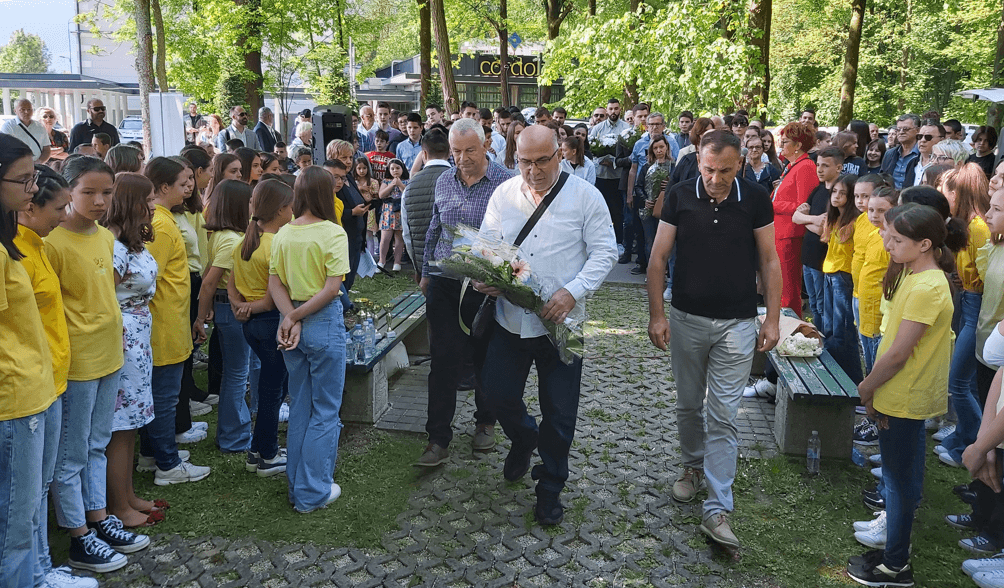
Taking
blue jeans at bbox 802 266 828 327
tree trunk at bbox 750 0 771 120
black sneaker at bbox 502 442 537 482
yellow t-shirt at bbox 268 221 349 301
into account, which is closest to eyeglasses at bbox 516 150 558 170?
yellow t-shirt at bbox 268 221 349 301

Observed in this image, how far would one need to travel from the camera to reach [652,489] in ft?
16.9

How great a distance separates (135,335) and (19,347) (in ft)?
4.05

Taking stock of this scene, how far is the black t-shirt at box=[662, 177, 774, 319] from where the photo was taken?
4512mm

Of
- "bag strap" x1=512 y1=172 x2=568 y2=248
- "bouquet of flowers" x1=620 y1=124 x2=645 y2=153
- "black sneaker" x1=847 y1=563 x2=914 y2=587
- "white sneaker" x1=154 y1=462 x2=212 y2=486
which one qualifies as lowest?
"black sneaker" x1=847 y1=563 x2=914 y2=587

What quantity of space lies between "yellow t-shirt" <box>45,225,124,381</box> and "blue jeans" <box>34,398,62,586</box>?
1.26 feet

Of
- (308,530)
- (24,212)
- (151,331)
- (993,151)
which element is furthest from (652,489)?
(993,151)

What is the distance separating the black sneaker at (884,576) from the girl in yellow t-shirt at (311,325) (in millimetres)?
2986

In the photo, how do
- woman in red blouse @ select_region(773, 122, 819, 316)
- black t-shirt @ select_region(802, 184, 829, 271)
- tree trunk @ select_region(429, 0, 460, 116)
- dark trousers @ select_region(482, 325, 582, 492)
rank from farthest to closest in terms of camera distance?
tree trunk @ select_region(429, 0, 460, 116), woman in red blouse @ select_region(773, 122, 819, 316), black t-shirt @ select_region(802, 184, 829, 271), dark trousers @ select_region(482, 325, 582, 492)

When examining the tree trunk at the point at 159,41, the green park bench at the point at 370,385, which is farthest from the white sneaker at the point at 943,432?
the tree trunk at the point at 159,41

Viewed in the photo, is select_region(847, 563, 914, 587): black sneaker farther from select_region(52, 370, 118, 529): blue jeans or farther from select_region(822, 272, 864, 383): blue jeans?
select_region(52, 370, 118, 529): blue jeans

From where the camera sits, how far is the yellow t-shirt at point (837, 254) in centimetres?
636

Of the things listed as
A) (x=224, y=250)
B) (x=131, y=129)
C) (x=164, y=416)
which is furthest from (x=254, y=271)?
(x=131, y=129)

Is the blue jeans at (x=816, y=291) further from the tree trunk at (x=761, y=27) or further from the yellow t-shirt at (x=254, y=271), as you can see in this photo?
the tree trunk at (x=761, y=27)

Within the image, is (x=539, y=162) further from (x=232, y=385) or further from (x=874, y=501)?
(x=874, y=501)
